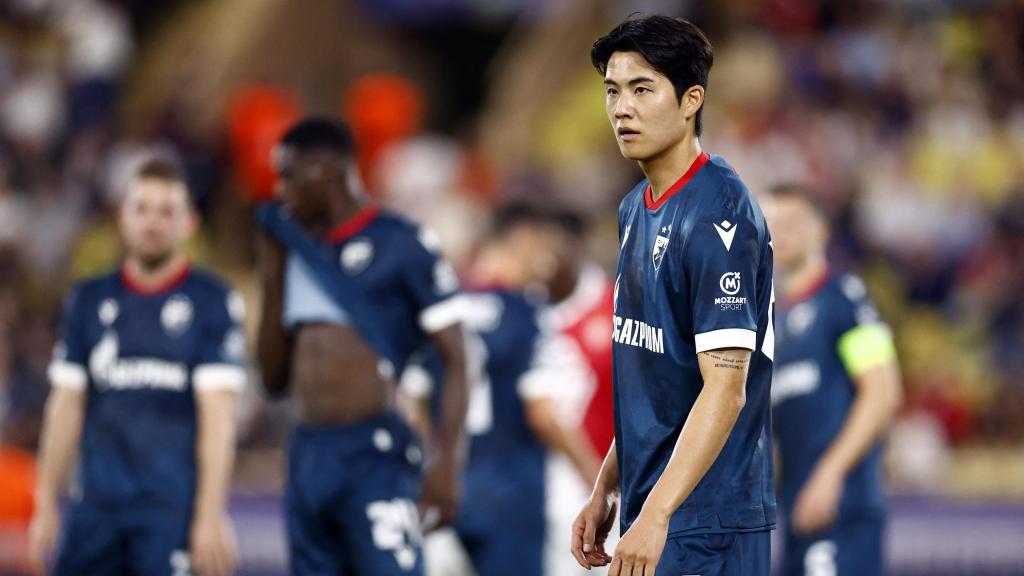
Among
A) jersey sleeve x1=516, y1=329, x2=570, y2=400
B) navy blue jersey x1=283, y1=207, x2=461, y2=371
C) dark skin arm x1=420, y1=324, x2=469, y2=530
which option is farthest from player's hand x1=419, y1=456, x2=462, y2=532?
jersey sleeve x1=516, y1=329, x2=570, y2=400

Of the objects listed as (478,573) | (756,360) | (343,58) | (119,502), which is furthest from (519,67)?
(756,360)

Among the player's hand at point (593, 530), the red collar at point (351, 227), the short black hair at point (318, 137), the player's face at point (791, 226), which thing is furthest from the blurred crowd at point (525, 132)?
the player's hand at point (593, 530)

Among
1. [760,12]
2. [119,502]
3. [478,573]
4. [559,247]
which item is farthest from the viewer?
[760,12]

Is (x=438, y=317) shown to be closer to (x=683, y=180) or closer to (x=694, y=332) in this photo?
(x=683, y=180)

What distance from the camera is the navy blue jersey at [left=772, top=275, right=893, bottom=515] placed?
761 cm

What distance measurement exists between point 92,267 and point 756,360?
12852 millimetres

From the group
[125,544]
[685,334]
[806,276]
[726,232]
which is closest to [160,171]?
[125,544]

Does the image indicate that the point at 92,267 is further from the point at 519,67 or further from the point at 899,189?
the point at 899,189

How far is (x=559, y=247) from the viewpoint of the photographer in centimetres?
934

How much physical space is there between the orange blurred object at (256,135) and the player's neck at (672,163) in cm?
1275

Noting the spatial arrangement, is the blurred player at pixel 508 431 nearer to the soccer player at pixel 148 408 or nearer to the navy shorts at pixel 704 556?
the soccer player at pixel 148 408

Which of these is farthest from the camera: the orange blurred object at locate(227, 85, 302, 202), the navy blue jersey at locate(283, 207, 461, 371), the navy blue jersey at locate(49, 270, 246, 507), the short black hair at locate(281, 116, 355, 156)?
the orange blurred object at locate(227, 85, 302, 202)

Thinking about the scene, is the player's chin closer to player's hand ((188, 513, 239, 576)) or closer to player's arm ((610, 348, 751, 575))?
player's arm ((610, 348, 751, 575))

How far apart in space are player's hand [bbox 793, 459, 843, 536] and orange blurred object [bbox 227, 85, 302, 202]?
10.6 m
